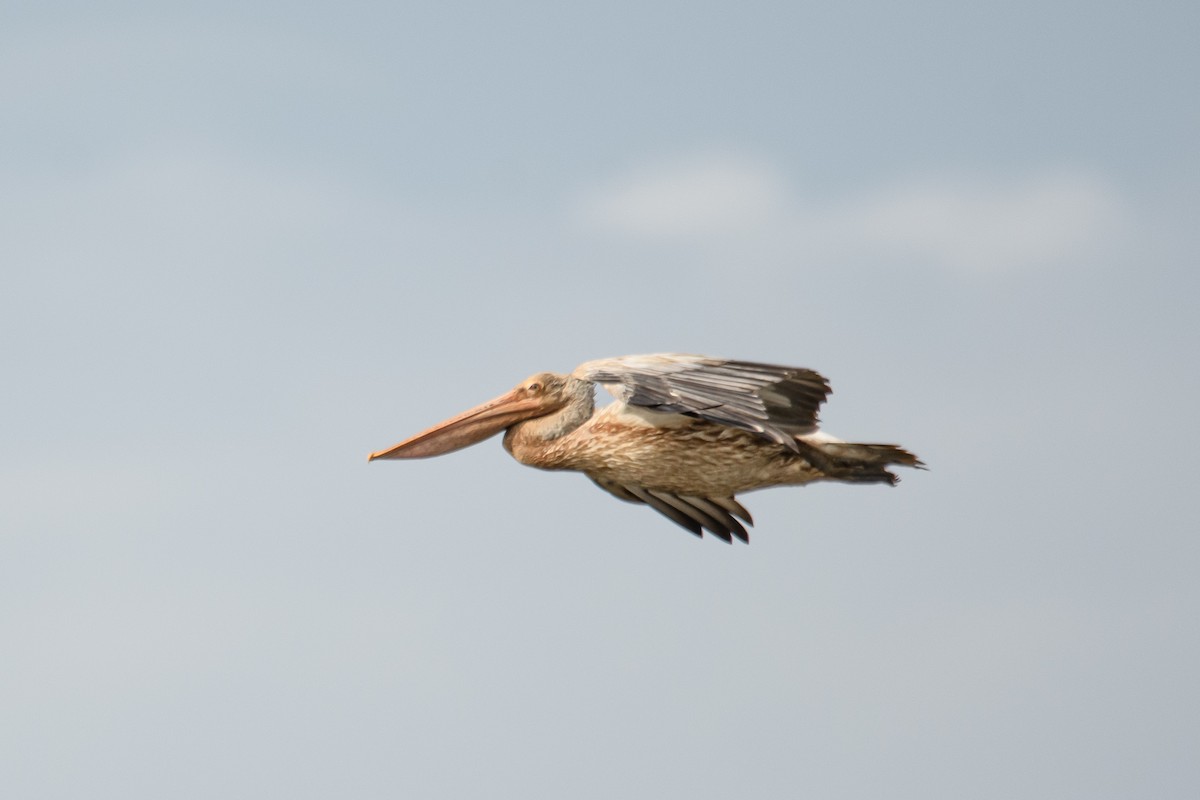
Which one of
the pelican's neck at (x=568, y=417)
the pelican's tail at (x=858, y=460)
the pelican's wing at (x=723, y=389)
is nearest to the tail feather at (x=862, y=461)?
the pelican's tail at (x=858, y=460)

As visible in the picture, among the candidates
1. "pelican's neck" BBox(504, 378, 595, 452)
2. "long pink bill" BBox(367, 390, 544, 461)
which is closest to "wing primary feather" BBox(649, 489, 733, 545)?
"pelican's neck" BBox(504, 378, 595, 452)

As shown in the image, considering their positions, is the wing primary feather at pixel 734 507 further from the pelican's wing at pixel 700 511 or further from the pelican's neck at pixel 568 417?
the pelican's neck at pixel 568 417

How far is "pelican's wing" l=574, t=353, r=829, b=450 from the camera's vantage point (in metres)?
14.4

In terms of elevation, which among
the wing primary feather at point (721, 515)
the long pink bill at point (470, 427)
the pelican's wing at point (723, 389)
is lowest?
the wing primary feather at point (721, 515)

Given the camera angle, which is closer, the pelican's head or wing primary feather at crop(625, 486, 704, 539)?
the pelican's head

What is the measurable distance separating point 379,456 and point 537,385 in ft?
4.50

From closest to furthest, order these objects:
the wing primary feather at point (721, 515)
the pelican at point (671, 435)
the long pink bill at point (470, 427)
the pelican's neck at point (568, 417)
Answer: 1. the pelican at point (671, 435)
2. the pelican's neck at point (568, 417)
3. the long pink bill at point (470, 427)
4. the wing primary feather at point (721, 515)

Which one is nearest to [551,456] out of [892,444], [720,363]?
[720,363]

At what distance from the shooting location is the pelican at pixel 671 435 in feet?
49.2

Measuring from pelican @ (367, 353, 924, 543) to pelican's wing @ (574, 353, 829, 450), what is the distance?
0.03 ft

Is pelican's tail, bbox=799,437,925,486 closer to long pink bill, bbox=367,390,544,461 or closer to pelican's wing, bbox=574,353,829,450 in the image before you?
pelican's wing, bbox=574,353,829,450

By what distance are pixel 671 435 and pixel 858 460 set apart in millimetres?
1589

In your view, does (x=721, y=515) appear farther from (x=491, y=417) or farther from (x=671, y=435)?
(x=491, y=417)

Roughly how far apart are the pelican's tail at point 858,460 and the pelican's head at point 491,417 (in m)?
1.93
